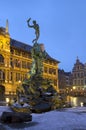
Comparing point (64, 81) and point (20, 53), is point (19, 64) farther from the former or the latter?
point (64, 81)

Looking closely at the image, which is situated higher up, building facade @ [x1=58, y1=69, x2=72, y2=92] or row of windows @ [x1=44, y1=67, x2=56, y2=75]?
row of windows @ [x1=44, y1=67, x2=56, y2=75]

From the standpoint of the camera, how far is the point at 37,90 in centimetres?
3912

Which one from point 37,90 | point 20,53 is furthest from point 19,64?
point 37,90

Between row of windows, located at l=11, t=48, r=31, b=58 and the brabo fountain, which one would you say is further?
row of windows, located at l=11, t=48, r=31, b=58

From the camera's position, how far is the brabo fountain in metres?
33.8

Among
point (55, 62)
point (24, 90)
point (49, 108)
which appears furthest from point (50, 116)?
point (55, 62)

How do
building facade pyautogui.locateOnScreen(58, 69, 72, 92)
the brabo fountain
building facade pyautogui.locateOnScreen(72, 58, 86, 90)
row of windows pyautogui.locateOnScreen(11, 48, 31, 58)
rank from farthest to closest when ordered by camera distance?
1. building facade pyautogui.locateOnScreen(58, 69, 72, 92)
2. building facade pyautogui.locateOnScreen(72, 58, 86, 90)
3. row of windows pyautogui.locateOnScreen(11, 48, 31, 58)
4. the brabo fountain

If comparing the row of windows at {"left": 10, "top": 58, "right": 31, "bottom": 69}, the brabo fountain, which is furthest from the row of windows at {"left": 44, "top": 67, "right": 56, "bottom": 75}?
the brabo fountain

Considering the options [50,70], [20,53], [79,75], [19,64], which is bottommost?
[79,75]

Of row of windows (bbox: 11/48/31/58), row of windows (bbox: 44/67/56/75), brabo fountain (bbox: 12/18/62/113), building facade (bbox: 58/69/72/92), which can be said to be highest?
row of windows (bbox: 11/48/31/58)

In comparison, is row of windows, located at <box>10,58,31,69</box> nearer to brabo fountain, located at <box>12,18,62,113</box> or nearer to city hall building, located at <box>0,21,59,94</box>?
city hall building, located at <box>0,21,59,94</box>

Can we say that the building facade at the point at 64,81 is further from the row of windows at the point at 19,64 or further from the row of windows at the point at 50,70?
the row of windows at the point at 19,64

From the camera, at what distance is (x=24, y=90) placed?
40188mm

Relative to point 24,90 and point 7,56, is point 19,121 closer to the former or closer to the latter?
point 24,90
